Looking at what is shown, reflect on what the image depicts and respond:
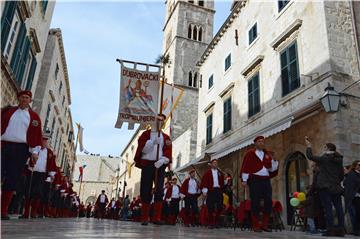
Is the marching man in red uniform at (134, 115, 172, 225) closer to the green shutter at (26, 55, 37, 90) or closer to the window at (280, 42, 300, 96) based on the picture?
the window at (280, 42, 300, 96)

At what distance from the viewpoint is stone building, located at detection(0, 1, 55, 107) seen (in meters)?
9.63

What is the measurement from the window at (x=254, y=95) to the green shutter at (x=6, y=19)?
986 centimetres

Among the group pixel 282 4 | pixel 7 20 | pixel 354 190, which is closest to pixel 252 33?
pixel 282 4

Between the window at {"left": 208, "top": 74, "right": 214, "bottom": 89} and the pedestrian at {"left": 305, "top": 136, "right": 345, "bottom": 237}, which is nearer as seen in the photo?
the pedestrian at {"left": 305, "top": 136, "right": 345, "bottom": 237}

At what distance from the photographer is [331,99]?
29.4ft

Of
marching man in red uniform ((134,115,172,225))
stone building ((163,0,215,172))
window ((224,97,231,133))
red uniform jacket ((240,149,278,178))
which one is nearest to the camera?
marching man in red uniform ((134,115,172,225))

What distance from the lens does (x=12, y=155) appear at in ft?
16.7

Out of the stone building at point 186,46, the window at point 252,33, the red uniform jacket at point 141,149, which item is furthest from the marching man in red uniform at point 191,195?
the stone building at point 186,46

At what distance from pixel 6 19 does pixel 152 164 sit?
7031mm

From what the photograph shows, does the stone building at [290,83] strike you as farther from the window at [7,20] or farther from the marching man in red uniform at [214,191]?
the window at [7,20]

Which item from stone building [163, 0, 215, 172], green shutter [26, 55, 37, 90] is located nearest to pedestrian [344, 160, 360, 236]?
green shutter [26, 55, 37, 90]

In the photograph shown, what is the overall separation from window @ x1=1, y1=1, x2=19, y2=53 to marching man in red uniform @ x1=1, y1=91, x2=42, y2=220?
16.6 ft

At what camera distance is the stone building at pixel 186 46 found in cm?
3012

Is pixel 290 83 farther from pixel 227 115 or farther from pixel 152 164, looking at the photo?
pixel 152 164
